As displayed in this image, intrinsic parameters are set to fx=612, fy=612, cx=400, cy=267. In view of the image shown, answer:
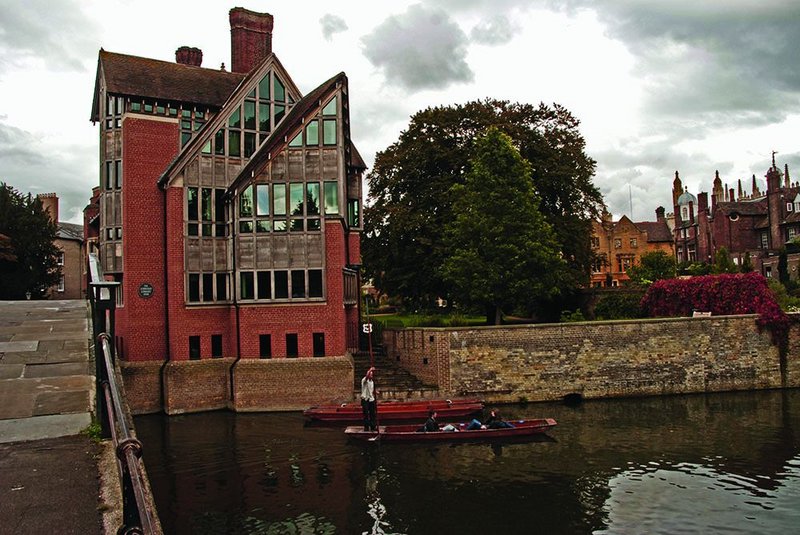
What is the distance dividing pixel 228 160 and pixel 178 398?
35.9ft

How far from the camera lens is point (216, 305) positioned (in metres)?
28.0

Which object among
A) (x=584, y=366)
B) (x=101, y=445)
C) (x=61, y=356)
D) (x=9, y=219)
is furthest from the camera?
(x=9, y=219)

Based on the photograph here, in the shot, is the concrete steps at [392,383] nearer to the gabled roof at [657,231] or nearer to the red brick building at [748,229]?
the red brick building at [748,229]

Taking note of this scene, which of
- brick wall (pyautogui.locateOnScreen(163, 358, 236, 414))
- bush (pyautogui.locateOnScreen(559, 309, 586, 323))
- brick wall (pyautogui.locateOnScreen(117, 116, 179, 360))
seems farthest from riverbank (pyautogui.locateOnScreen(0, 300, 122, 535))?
bush (pyautogui.locateOnScreen(559, 309, 586, 323))

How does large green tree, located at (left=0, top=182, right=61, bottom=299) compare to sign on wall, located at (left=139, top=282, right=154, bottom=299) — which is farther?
large green tree, located at (left=0, top=182, right=61, bottom=299)

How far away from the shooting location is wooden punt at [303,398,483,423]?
2420 cm

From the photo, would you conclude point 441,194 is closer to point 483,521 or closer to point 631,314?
point 631,314

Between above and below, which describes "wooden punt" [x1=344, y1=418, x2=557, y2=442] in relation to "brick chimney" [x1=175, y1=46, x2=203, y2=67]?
below

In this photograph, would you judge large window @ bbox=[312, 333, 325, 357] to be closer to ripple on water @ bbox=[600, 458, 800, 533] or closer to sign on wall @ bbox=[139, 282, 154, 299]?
sign on wall @ bbox=[139, 282, 154, 299]

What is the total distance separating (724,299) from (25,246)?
4714 cm

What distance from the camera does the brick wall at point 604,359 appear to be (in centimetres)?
2836

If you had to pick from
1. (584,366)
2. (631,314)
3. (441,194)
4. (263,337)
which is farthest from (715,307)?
(263,337)

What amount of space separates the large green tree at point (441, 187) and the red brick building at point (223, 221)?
1172 centimetres

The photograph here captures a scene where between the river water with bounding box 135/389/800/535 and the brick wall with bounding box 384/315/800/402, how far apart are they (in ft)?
13.8
